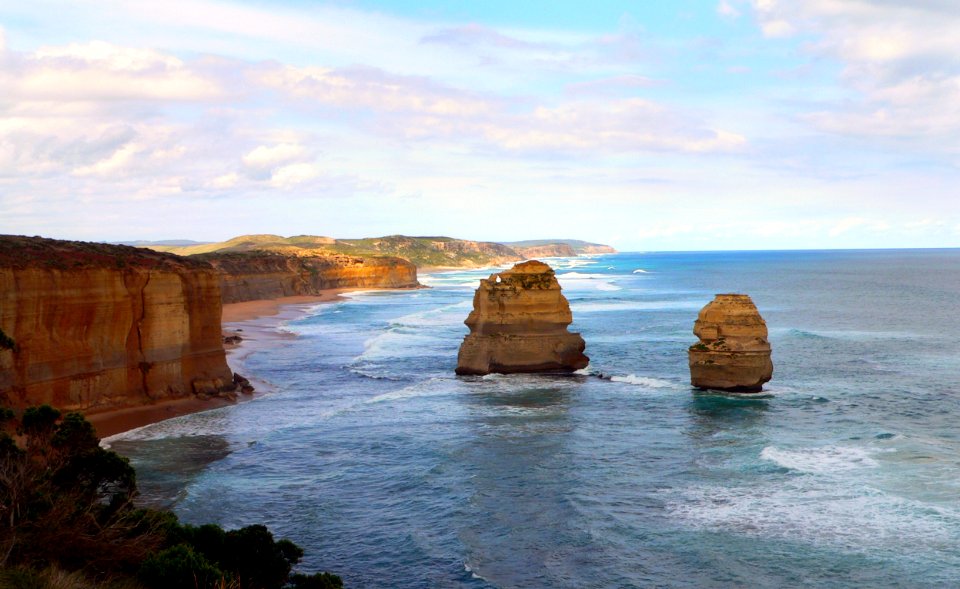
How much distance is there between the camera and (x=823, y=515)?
24.3 m

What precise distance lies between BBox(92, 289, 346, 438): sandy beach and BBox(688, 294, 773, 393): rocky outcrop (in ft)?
74.1

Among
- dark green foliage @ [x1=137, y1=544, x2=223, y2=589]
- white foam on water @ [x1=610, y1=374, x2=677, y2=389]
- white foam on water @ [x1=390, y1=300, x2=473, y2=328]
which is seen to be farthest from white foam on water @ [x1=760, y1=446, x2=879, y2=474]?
white foam on water @ [x1=390, y1=300, x2=473, y2=328]

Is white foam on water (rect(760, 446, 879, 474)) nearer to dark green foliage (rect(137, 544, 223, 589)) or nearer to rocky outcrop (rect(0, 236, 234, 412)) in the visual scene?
dark green foliage (rect(137, 544, 223, 589))

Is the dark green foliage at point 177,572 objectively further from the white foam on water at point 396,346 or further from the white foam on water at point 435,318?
the white foam on water at point 435,318

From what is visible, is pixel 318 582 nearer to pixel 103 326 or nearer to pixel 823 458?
pixel 823 458

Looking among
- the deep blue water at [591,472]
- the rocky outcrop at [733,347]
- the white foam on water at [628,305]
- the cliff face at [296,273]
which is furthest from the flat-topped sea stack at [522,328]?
the cliff face at [296,273]

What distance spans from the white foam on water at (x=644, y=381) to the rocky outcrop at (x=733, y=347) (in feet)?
9.98

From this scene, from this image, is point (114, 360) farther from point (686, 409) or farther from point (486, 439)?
point (686, 409)

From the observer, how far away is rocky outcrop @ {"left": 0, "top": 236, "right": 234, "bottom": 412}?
109ft

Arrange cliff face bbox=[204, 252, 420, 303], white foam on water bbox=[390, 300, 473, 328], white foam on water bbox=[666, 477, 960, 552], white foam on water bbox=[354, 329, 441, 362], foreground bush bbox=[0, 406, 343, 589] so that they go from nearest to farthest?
foreground bush bbox=[0, 406, 343, 589]
white foam on water bbox=[666, 477, 960, 552]
white foam on water bbox=[354, 329, 441, 362]
white foam on water bbox=[390, 300, 473, 328]
cliff face bbox=[204, 252, 420, 303]

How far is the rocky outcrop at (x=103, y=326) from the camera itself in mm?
33188

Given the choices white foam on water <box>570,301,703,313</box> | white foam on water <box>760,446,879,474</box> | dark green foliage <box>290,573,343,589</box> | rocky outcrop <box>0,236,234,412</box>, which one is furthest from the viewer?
white foam on water <box>570,301,703,313</box>

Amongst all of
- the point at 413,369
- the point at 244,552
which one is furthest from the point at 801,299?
the point at 244,552

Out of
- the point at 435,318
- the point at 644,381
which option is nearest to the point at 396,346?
the point at 435,318
